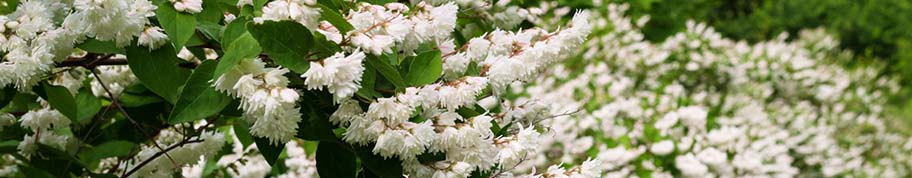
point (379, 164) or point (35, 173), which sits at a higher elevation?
point (379, 164)

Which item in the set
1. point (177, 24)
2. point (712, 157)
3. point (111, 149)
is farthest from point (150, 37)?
point (712, 157)

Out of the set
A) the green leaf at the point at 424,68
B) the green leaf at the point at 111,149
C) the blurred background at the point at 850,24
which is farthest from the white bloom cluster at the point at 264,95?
the blurred background at the point at 850,24

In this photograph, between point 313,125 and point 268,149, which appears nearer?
point 313,125

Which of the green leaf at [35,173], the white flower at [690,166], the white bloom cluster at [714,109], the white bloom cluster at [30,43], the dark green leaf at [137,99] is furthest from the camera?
the white bloom cluster at [714,109]

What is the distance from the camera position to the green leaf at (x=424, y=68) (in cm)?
152

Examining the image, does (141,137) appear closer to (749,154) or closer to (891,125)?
(749,154)

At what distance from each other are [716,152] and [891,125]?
177 inches

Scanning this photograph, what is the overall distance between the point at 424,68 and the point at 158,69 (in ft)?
Result: 1.30

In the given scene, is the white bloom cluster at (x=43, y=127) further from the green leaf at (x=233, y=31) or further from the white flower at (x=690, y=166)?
the white flower at (x=690, y=166)

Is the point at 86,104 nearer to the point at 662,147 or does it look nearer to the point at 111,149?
the point at 111,149

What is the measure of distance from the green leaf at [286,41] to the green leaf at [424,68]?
0.73ft

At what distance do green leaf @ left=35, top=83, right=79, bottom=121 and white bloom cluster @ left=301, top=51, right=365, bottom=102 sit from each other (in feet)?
2.35

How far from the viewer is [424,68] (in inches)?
60.5

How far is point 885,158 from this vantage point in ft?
24.6
